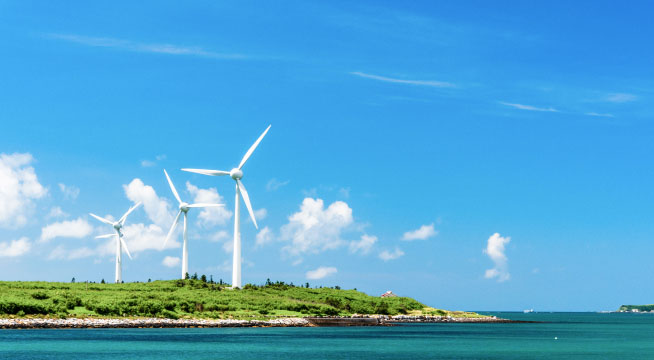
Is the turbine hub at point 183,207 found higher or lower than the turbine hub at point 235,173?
lower

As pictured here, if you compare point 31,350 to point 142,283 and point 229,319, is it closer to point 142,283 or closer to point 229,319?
point 229,319

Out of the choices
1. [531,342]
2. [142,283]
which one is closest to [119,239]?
[142,283]

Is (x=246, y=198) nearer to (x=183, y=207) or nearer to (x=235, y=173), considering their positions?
(x=235, y=173)

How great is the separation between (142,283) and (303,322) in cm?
4886

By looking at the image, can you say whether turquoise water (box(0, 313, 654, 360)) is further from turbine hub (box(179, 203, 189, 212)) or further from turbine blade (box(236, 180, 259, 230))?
turbine hub (box(179, 203, 189, 212))

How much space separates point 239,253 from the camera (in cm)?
14762

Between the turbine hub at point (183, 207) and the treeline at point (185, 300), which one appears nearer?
the treeline at point (185, 300)

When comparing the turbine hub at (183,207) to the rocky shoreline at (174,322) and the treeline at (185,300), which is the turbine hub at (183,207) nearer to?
the treeline at (185,300)

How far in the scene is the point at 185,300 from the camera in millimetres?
129125

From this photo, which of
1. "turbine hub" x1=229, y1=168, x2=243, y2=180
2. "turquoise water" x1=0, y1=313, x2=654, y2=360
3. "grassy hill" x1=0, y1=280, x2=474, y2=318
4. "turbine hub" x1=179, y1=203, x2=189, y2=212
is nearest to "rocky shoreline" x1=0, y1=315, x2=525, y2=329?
"grassy hill" x1=0, y1=280, x2=474, y2=318

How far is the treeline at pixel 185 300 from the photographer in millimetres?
115688

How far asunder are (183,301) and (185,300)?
1.44m

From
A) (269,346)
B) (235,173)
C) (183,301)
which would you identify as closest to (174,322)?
(183,301)

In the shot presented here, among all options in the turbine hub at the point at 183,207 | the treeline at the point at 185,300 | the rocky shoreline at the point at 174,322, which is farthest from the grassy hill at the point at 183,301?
the turbine hub at the point at 183,207
